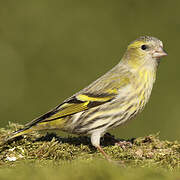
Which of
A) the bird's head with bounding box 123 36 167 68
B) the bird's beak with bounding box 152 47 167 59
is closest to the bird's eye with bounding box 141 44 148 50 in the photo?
the bird's head with bounding box 123 36 167 68

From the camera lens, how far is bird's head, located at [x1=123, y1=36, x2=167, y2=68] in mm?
4102

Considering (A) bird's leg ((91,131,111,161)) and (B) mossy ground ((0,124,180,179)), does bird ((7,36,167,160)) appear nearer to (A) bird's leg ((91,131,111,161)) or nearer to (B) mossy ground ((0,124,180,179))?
(A) bird's leg ((91,131,111,161))

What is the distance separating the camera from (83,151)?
11.0ft

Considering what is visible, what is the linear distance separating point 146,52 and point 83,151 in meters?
1.59

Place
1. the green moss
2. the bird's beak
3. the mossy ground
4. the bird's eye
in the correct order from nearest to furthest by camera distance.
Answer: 1. the mossy ground
2. the green moss
3. the bird's beak
4. the bird's eye

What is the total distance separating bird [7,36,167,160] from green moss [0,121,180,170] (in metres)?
0.14

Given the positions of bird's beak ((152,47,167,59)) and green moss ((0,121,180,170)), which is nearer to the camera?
green moss ((0,121,180,170))

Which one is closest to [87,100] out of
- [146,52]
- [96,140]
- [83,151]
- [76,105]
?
[76,105]

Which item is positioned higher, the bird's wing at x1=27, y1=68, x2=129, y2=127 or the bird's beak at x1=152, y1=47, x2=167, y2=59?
the bird's beak at x1=152, y1=47, x2=167, y2=59

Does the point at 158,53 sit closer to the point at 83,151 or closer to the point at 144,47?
the point at 144,47

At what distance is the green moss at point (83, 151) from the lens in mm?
3006

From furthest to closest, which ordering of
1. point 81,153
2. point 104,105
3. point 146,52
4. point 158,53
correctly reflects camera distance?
point 146,52, point 158,53, point 104,105, point 81,153

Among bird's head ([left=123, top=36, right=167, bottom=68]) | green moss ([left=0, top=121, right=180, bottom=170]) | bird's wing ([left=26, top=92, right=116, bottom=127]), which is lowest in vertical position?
green moss ([left=0, top=121, right=180, bottom=170])

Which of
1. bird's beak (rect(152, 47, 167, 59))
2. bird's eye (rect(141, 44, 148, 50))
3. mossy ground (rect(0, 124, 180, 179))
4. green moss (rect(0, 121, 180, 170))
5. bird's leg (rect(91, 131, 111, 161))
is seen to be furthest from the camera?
bird's eye (rect(141, 44, 148, 50))
